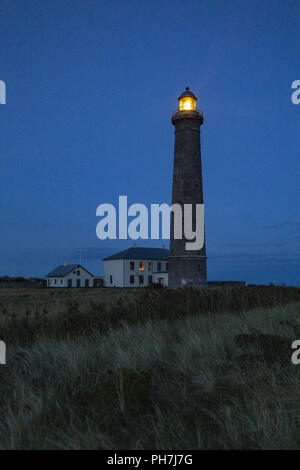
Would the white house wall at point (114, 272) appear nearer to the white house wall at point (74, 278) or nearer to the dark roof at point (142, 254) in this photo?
the dark roof at point (142, 254)

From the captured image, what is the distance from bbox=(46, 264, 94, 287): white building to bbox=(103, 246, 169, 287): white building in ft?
15.2

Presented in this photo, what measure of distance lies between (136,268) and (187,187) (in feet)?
84.7

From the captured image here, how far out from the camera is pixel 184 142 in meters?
29.6

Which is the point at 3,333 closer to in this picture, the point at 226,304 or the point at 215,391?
the point at 215,391

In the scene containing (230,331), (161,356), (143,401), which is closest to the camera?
(143,401)

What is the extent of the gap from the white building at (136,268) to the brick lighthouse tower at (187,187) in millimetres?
22022

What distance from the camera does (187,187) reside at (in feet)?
95.6


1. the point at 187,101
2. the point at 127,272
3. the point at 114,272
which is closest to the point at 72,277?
the point at 114,272

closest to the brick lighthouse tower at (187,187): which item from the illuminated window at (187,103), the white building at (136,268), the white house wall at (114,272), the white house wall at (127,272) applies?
the illuminated window at (187,103)

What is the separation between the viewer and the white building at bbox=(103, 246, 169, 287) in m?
52.2

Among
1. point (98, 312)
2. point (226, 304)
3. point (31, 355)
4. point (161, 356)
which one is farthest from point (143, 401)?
point (226, 304)

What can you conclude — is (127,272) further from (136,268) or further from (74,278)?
(74,278)

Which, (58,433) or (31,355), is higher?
(31,355)
